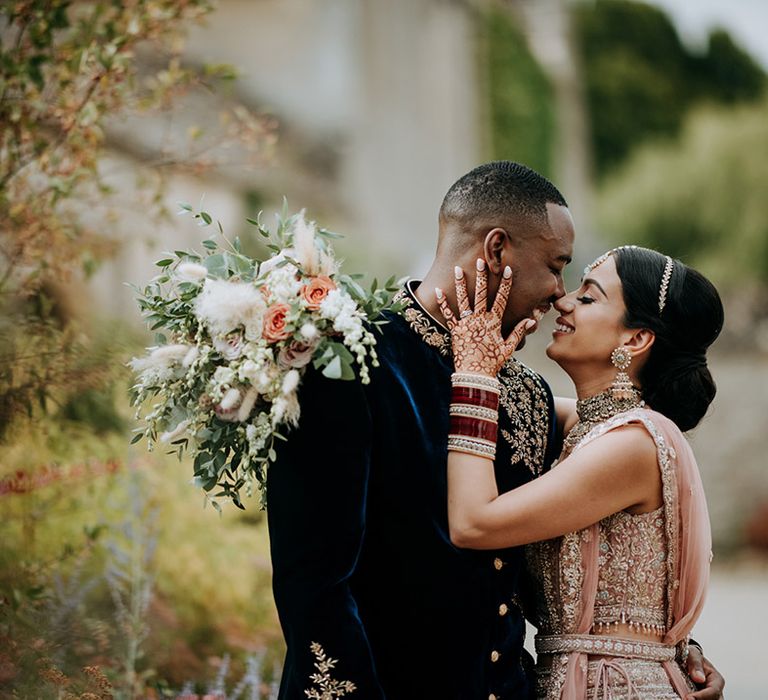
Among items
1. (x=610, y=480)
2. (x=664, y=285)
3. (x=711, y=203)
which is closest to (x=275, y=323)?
(x=610, y=480)

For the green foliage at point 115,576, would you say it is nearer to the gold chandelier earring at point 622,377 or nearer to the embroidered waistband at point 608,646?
the embroidered waistband at point 608,646

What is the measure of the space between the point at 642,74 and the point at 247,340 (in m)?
41.5

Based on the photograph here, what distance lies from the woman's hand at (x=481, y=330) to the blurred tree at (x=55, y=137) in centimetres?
224

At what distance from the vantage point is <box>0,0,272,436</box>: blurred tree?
453 cm

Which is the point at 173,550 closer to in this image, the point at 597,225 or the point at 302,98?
the point at 302,98

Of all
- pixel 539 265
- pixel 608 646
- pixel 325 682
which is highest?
pixel 539 265

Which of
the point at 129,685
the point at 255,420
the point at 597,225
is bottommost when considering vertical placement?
the point at 129,685

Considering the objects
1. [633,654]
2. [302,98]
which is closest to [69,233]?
[633,654]

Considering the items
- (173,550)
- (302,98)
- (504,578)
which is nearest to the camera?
(504,578)

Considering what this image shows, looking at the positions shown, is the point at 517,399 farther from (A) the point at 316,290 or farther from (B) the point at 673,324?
(A) the point at 316,290

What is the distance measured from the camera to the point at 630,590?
2986 mm

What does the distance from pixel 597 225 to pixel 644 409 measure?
26.9m

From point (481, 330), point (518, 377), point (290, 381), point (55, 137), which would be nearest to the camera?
point (290, 381)

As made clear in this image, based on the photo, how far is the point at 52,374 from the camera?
15.3ft
